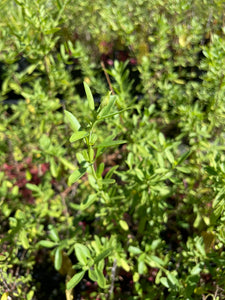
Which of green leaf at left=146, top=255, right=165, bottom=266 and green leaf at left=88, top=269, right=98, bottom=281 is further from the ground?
green leaf at left=88, top=269, right=98, bottom=281

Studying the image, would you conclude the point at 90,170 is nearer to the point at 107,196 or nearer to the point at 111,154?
the point at 107,196

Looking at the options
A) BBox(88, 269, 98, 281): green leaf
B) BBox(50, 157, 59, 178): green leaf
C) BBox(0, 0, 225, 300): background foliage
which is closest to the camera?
BBox(88, 269, 98, 281): green leaf

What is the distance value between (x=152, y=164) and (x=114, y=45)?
2471 millimetres

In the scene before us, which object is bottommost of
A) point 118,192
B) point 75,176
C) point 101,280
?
point 118,192

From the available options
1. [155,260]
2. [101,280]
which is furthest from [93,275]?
[155,260]

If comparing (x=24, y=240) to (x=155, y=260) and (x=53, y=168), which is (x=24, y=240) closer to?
(x=53, y=168)

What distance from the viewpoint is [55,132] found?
196cm

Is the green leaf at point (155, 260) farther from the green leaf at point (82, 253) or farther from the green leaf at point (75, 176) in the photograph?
the green leaf at point (75, 176)

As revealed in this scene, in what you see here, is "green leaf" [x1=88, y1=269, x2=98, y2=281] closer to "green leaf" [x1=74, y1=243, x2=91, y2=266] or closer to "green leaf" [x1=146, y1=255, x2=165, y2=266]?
"green leaf" [x1=74, y1=243, x2=91, y2=266]

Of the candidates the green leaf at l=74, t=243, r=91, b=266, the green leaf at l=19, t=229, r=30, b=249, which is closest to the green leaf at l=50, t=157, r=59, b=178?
the green leaf at l=19, t=229, r=30, b=249

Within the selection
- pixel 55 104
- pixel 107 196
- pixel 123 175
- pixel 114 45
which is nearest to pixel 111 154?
pixel 55 104

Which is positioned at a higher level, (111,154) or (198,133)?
(198,133)

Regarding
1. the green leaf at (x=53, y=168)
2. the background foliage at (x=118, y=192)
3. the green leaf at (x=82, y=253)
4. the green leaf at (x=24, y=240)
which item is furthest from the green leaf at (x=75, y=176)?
the green leaf at (x=53, y=168)

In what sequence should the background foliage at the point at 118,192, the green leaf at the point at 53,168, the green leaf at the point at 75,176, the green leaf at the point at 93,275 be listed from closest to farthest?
1. the green leaf at the point at 75,176
2. the green leaf at the point at 93,275
3. the background foliage at the point at 118,192
4. the green leaf at the point at 53,168
